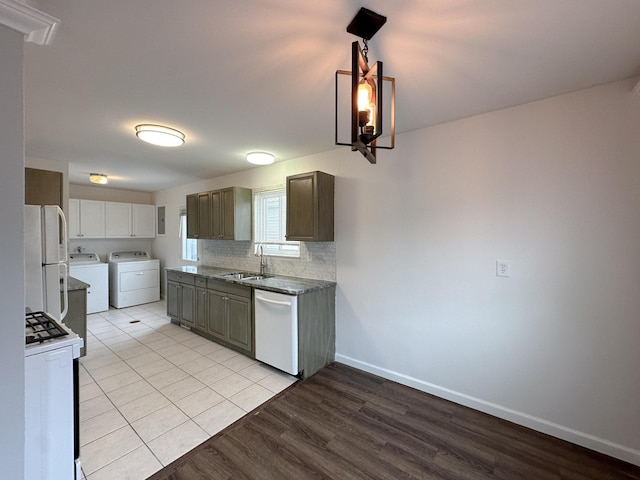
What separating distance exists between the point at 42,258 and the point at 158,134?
1.40 m

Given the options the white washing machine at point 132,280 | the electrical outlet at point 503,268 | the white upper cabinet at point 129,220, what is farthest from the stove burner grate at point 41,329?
the white upper cabinet at point 129,220

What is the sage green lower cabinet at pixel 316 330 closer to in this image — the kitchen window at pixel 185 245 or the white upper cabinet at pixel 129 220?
the kitchen window at pixel 185 245

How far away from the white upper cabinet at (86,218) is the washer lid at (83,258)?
1.37ft

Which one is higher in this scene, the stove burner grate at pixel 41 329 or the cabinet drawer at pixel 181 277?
the stove burner grate at pixel 41 329

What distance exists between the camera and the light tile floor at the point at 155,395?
5.85ft

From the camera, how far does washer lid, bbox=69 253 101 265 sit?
16.4 feet

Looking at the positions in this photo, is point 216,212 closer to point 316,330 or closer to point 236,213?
point 236,213

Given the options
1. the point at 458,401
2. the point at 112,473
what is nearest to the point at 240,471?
the point at 112,473

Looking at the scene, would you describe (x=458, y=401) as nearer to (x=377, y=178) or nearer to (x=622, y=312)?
(x=622, y=312)

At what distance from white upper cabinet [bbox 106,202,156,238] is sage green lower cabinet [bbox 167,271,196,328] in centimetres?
228

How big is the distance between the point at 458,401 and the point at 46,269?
3670mm

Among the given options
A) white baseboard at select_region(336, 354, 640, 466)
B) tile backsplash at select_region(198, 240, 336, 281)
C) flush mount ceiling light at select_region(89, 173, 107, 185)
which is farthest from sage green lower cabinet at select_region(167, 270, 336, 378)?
flush mount ceiling light at select_region(89, 173, 107, 185)

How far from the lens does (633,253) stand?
5.70ft

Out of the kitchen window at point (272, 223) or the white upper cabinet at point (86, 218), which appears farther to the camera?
the white upper cabinet at point (86, 218)
